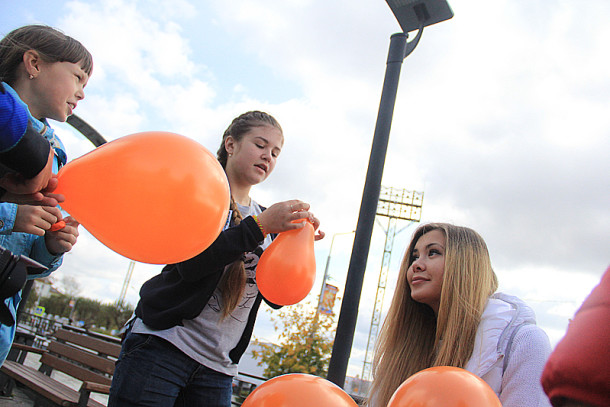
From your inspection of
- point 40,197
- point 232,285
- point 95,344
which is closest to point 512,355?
point 232,285

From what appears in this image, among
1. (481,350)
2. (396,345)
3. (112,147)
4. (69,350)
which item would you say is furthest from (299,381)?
(69,350)

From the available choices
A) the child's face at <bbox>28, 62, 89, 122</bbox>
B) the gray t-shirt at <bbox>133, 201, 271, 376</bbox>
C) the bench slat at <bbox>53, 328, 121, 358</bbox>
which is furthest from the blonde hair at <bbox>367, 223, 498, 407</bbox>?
the bench slat at <bbox>53, 328, 121, 358</bbox>

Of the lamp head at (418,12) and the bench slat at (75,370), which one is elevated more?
the lamp head at (418,12)

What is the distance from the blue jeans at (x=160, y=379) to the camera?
1755mm

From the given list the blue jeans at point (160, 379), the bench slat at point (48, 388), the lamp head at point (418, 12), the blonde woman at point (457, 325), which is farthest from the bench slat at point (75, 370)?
the lamp head at point (418, 12)

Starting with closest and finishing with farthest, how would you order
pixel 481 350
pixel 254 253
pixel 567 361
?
pixel 567 361 → pixel 481 350 → pixel 254 253

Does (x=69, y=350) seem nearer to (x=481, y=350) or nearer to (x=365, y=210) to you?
(x=365, y=210)

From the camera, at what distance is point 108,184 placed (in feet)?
4.66

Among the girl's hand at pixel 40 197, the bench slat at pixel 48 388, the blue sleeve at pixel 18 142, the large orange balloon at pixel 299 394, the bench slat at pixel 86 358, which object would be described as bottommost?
the bench slat at pixel 48 388

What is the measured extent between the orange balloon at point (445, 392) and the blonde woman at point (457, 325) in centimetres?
54

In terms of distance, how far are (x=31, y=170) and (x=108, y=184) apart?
226 millimetres

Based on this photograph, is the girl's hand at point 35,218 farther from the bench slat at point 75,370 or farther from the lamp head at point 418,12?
the bench slat at point 75,370

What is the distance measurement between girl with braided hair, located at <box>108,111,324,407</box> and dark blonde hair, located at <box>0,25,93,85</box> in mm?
970

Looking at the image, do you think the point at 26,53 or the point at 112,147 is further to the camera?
the point at 26,53
